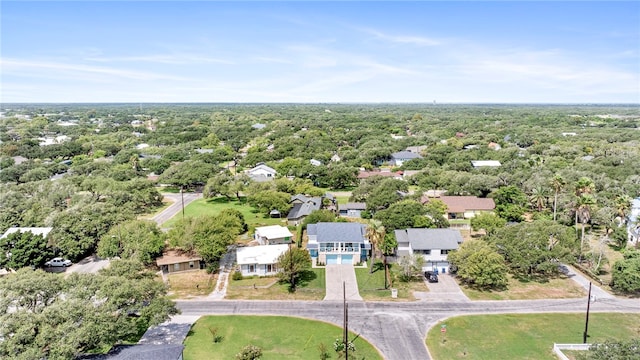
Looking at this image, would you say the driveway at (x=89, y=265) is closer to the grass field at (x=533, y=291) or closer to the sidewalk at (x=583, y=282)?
the grass field at (x=533, y=291)

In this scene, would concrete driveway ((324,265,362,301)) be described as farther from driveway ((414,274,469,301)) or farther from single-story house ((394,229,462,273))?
single-story house ((394,229,462,273))

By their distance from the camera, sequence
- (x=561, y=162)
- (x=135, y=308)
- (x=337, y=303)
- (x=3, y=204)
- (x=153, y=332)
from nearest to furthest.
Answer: (x=135, y=308)
(x=153, y=332)
(x=337, y=303)
(x=3, y=204)
(x=561, y=162)

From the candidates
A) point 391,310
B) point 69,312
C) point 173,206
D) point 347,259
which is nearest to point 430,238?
point 347,259

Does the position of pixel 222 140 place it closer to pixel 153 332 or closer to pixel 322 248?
pixel 322 248

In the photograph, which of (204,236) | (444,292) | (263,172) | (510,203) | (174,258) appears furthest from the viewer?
(263,172)

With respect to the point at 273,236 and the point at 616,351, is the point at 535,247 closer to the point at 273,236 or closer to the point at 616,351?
the point at 616,351

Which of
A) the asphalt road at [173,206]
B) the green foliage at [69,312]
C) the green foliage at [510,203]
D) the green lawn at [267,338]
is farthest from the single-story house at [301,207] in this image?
the green foliage at [69,312]

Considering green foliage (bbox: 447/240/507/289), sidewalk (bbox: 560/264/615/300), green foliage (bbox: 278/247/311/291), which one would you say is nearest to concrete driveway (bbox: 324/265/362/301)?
green foliage (bbox: 278/247/311/291)

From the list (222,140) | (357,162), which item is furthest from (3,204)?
(222,140)

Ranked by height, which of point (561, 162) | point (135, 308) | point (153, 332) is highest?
point (561, 162)
